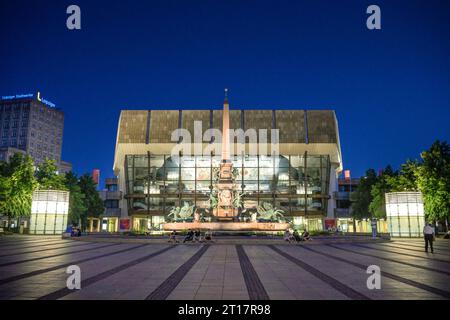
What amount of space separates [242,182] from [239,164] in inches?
142

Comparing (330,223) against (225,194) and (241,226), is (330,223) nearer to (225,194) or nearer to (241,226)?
(225,194)

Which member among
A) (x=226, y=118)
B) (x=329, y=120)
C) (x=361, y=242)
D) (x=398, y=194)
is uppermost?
(x=329, y=120)

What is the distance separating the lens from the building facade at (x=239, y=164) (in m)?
68.6

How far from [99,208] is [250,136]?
3068 centimetres

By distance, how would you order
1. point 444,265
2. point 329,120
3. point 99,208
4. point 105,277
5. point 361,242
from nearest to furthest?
point 105,277
point 444,265
point 361,242
point 99,208
point 329,120

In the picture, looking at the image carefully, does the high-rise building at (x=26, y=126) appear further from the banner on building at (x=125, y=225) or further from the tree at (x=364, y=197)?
the tree at (x=364, y=197)

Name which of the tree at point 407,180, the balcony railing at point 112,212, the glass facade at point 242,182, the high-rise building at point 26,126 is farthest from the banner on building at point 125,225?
the high-rise building at point 26,126

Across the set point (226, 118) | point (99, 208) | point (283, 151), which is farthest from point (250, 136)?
point (99, 208)

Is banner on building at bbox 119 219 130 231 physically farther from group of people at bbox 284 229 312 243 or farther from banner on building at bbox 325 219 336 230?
group of people at bbox 284 229 312 243

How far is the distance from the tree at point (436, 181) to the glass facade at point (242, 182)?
30.5 m

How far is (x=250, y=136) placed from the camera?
6825 cm

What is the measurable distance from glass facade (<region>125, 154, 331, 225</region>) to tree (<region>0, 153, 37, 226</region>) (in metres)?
25.4

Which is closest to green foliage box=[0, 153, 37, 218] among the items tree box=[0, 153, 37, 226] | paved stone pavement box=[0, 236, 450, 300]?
tree box=[0, 153, 37, 226]

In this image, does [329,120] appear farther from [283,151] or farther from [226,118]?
[226,118]
